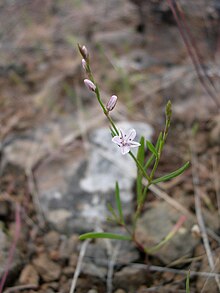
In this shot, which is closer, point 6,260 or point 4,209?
point 6,260

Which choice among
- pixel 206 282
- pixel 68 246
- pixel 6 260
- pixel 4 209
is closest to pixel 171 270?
pixel 206 282

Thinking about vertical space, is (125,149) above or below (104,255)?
above

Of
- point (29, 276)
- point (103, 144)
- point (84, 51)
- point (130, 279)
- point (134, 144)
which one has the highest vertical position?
point (84, 51)

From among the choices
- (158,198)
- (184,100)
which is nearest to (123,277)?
(158,198)

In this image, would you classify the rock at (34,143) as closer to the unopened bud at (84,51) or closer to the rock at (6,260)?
the rock at (6,260)

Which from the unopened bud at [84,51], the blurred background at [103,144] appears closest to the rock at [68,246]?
the blurred background at [103,144]

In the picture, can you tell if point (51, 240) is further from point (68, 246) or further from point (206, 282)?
point (206, 282)

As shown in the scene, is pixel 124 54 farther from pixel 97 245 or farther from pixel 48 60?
pixel 97 245
